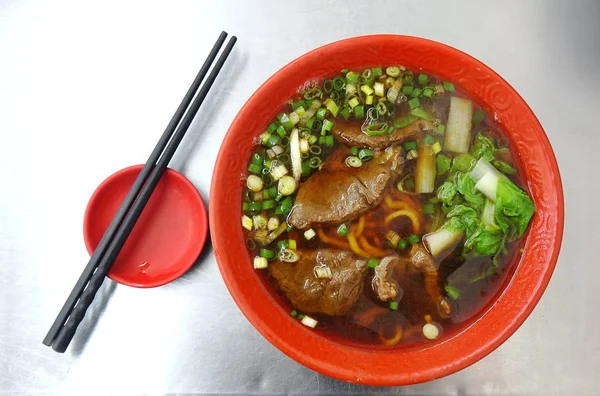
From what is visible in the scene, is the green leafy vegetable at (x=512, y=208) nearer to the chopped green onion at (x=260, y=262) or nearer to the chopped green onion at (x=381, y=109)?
the chopped green onion at (x=381, y=109)

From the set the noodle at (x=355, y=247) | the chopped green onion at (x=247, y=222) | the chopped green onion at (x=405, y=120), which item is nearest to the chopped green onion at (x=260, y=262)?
the chopped green onion at (x=247, y=222)

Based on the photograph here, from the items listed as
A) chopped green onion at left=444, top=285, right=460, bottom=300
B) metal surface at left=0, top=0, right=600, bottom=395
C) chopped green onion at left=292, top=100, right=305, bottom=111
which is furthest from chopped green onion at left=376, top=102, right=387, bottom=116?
chopped green onion at left=444, top=285, right=460, bottom=300

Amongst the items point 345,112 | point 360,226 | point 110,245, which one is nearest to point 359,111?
point 345,112

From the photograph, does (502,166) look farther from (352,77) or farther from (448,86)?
(352,77)

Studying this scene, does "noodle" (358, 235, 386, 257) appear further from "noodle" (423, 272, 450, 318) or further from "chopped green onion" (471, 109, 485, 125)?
"chopped green onion" (471, 109, 485, 125)

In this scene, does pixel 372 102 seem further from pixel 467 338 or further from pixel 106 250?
pixel 106 250

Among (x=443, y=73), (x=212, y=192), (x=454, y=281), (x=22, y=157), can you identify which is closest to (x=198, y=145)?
(x=212, y=192)
